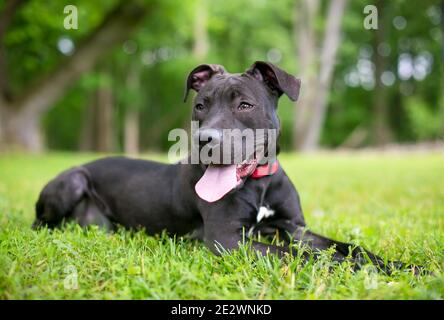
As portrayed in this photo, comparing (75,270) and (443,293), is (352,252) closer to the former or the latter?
(443,293)

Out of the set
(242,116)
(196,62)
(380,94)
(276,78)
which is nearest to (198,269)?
(242,116)

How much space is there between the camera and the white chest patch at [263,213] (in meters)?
3.75

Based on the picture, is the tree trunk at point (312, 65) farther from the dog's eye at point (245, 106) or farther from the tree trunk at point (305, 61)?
the dog's eye at point (245, 106)

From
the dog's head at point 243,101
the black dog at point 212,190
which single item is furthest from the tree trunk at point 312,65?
the dog's head at point 243,101

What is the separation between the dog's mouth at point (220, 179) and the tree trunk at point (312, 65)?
18.4 m

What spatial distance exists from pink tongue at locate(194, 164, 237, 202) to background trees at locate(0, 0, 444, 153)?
5470 mm

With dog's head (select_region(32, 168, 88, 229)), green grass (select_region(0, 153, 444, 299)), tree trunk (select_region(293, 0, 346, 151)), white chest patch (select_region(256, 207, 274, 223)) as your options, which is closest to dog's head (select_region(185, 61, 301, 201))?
white chest patch (select_region(256, 207, 274, 223))

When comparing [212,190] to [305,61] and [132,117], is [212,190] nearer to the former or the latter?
[305,61]

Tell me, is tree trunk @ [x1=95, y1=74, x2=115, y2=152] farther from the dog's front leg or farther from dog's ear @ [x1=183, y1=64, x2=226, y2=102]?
the dog's front leg

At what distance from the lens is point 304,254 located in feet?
10.5

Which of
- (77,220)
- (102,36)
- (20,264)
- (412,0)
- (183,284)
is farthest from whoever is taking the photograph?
(412,0)

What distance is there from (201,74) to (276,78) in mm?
887

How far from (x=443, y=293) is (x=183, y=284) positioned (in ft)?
4.58
